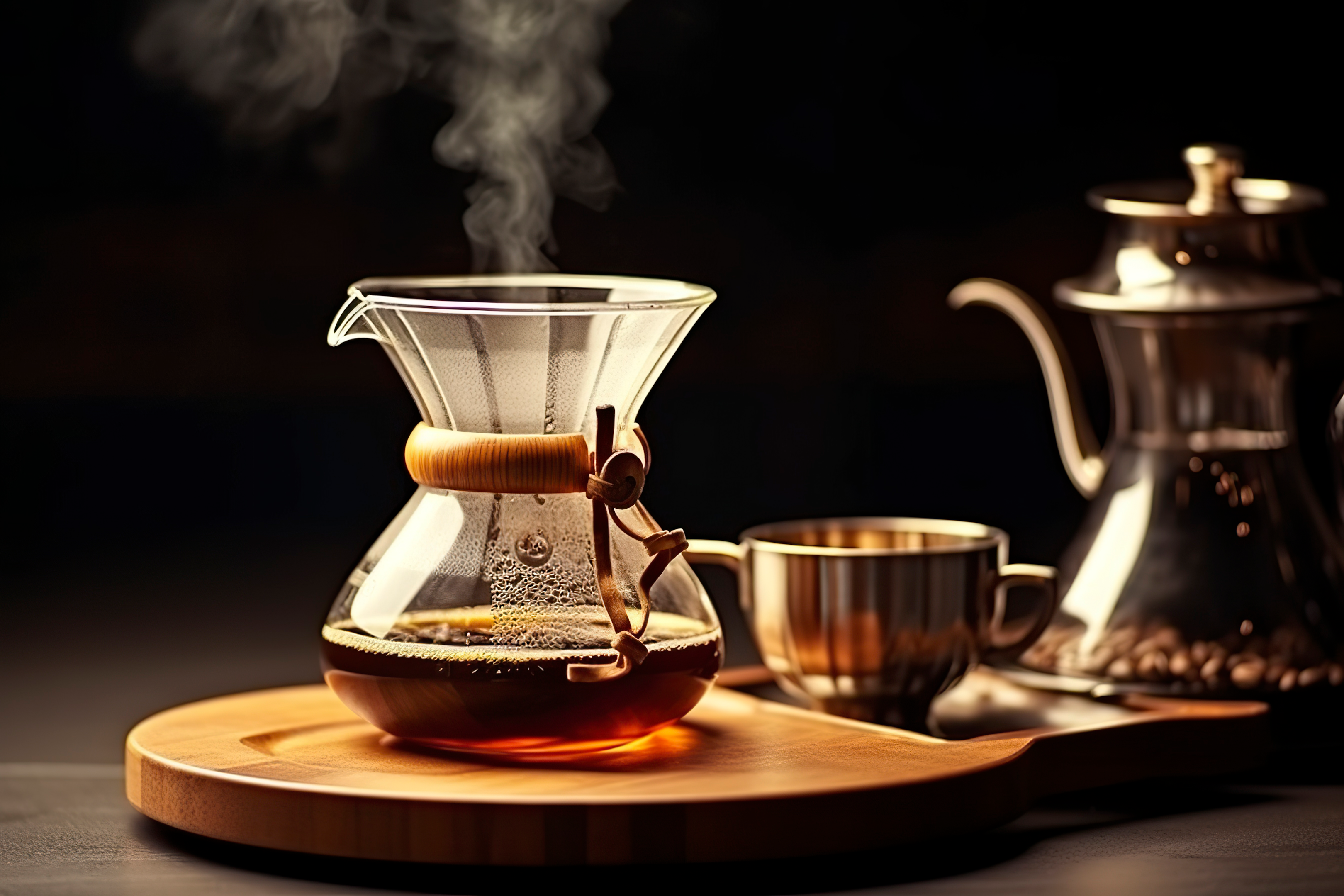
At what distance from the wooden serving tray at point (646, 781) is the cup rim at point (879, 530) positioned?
0.10 meters

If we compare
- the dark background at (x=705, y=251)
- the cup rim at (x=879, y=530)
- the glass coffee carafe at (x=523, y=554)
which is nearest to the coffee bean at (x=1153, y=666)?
the cup rim at (x=879, y=530)

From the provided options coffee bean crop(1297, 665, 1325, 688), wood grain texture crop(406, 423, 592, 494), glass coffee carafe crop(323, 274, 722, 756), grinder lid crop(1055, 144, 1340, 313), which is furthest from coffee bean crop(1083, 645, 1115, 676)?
wood grain texture crop(406, 423, 592, 494)

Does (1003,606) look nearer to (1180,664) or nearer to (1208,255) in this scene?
(1180,664)

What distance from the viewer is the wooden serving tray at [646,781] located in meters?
1.02

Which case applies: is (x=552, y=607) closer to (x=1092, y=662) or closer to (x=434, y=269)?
(x=1092, y=662)

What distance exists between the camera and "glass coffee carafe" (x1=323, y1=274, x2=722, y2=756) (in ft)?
3.57

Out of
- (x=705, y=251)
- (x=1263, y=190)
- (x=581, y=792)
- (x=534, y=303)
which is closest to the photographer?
(x=581, y=792)

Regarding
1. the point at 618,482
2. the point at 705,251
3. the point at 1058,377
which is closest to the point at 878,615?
the point at 618,482

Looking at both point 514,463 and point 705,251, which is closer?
point 514,463

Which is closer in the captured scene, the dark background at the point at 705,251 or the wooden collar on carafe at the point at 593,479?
the wooden collar on carafe at the point at 593,479

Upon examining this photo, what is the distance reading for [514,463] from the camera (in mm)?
1104

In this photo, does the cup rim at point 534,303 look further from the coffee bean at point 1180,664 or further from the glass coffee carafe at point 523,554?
the coffee bean at point 1180,664

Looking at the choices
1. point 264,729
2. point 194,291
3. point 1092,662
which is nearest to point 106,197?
point 194,291

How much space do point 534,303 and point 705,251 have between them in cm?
100
